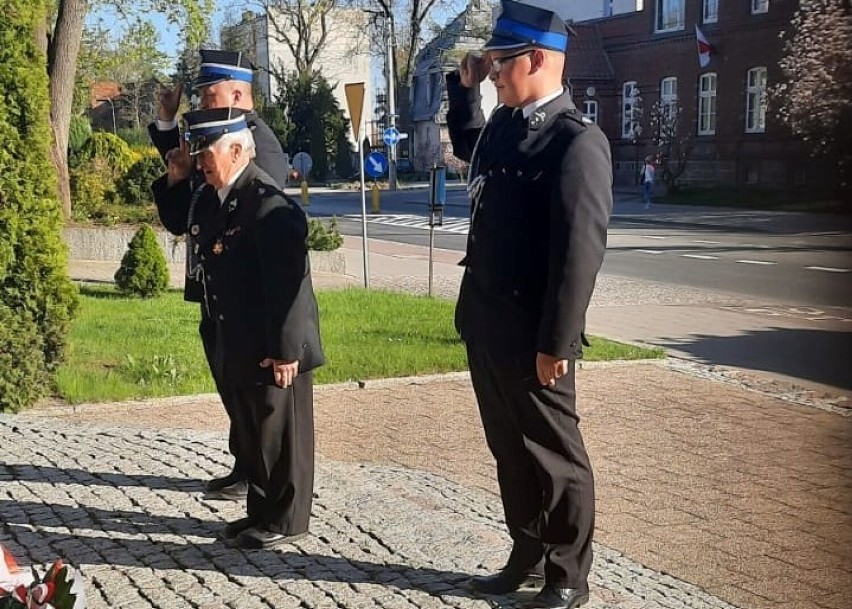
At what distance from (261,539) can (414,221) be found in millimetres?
25517

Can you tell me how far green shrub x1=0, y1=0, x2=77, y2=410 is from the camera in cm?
633

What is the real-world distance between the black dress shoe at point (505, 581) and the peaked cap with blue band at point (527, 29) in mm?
A: 1799

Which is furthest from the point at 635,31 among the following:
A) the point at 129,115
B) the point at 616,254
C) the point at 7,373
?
the point at 129,115

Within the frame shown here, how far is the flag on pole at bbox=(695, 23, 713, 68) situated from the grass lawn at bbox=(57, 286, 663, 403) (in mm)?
3378

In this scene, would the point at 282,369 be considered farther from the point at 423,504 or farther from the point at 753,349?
the point at 753,349

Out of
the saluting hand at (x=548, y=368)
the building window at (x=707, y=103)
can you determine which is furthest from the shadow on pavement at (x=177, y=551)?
the building window at (x=707, y=103)

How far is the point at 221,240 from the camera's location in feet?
13.1

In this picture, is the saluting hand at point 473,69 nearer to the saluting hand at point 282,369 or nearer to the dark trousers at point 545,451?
the dark trousers at point 545,451

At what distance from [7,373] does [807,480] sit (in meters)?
4.80

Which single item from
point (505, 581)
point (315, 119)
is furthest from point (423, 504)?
point (315, 119)

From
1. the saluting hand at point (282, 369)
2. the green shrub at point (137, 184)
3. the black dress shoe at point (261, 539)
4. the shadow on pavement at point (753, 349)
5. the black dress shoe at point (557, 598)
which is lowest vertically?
the shadow on pavement at point (753, 349)

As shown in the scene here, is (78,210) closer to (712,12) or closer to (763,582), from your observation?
(712,12)

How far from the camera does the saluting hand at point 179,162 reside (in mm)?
4125

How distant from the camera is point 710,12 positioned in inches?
346
